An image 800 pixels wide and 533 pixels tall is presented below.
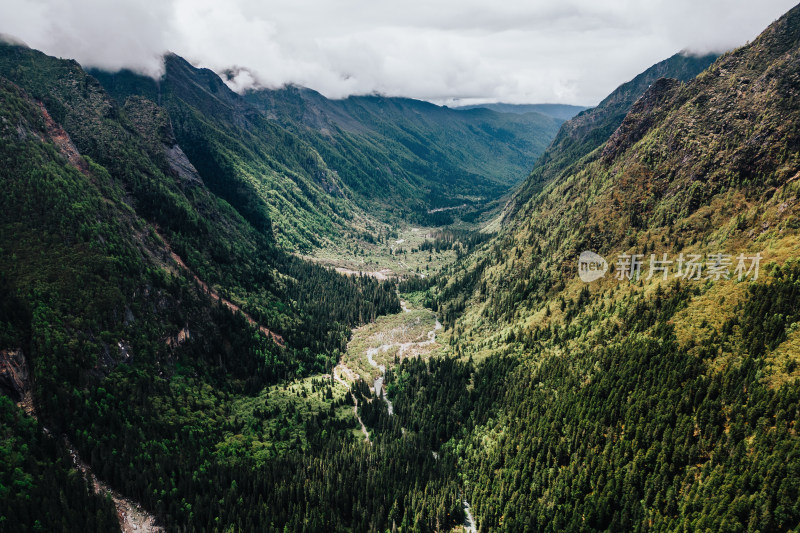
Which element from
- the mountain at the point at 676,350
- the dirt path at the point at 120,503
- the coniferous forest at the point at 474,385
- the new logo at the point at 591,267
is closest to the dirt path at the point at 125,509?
the dirt path at the point at 120,503

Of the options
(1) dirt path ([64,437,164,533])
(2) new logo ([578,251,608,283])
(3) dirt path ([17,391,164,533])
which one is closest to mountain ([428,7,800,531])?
(2) new logo ([578,251,608,283])

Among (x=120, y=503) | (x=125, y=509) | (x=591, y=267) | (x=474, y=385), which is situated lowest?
(x=125, y=509)

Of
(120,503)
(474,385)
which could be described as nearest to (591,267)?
(474,385)

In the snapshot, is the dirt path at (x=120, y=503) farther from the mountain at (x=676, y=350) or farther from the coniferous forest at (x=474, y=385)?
the mountain at (x=676, y=350)

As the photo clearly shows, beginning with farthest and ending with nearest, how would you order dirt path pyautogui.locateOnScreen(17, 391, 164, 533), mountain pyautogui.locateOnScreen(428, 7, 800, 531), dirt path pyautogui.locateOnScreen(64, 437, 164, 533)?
dirt path pyautogui.locateOnScreen(17, 391, 164, 533)
dirt path pyautogui.locateOnScreen(64, 437, 164, 533)
mountain pyautogui.locateOnScreen(428, 7, 800, 531)

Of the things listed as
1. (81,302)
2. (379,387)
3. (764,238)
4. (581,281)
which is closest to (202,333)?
(81,302)

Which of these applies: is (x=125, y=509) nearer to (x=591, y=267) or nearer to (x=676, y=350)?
(x=676, y=350)

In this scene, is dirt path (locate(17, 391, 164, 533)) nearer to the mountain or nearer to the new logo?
the mountain

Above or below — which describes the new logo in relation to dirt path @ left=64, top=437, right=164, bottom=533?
above

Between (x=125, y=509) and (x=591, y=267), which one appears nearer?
(x=125, y=509)
